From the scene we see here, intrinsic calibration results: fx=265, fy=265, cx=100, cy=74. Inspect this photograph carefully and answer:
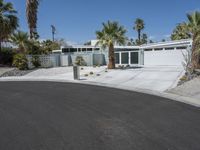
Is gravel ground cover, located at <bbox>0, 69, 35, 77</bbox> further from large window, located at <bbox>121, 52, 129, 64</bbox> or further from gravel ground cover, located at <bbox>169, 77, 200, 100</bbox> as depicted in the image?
gravel ground cover, located at <bbox>169, 77, 200, 100</bbox>

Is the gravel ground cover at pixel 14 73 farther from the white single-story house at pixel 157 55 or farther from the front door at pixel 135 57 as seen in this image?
the front door at pixel 135 57

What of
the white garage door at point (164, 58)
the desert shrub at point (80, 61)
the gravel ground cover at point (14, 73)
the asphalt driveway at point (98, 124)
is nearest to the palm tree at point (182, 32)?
the white garage door at point (164, 58)

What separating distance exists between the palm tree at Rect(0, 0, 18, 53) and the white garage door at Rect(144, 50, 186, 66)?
15834 mm

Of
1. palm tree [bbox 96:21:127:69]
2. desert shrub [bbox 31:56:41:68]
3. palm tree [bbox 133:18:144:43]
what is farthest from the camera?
palm tree [bbox 133:18:144:43]

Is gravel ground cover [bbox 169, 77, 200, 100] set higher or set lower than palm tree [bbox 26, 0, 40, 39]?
lower

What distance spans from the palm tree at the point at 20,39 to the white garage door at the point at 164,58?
14.2 m

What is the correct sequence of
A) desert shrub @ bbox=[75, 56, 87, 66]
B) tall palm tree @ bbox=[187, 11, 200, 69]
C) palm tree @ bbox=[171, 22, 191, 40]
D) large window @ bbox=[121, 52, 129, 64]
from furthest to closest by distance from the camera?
desert shrub @ bbox=[75, 56, 87, 66]
large window @ bbox=[121, 52, 129, 64]
palm tree @ bbox=[171, 22, 191, 40]
tall palm tree @ bbox=[187, 11, 200, 69]

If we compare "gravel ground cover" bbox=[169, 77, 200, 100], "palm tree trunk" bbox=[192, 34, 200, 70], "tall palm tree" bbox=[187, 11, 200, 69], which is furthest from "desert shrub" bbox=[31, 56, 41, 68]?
"gravel ground cover" bbox=[169, 77, 200, 100]

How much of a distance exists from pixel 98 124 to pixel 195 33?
14.1 m

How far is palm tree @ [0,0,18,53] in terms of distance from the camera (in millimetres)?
30031

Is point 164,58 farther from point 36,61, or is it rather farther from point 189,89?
point 189,89

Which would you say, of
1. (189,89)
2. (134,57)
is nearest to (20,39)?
(134,57)

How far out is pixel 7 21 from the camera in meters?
30.2

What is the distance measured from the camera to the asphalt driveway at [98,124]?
19.4 ft
